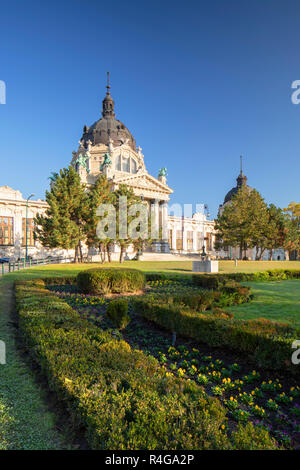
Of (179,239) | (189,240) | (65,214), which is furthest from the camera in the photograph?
(189,240)

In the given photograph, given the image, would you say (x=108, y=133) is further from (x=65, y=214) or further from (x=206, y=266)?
(x=206, y=266)

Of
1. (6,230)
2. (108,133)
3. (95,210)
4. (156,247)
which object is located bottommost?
(156,247)

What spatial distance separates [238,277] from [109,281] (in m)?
8.21

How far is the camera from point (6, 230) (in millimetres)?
42875

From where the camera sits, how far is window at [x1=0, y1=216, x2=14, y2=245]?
140 feet

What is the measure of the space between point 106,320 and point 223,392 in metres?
4.20

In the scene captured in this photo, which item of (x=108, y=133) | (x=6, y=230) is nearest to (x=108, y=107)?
(x=108, y=133)

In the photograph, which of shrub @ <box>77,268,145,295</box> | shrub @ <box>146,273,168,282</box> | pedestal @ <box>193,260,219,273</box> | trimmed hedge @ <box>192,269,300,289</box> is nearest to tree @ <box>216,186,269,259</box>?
pedestal @ <box>193,260,219,273</box>

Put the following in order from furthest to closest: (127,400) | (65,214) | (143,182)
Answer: (143,182) → (65,214) → (127,400)

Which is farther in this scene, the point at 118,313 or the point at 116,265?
the point at 116,265

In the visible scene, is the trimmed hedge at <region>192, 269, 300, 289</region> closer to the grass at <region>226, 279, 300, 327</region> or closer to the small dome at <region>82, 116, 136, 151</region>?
the grass at <region>226, 279, 300, 327</region>

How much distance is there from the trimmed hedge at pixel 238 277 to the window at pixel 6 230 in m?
37.9

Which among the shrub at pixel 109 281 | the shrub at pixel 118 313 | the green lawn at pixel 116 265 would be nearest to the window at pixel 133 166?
the green lawn at pixel 116 265
